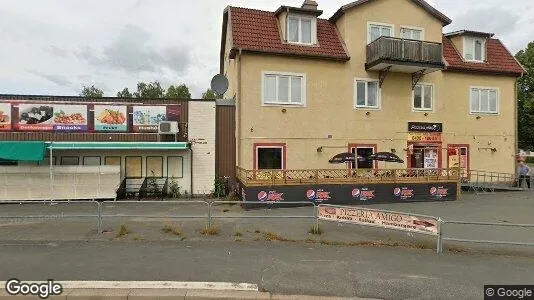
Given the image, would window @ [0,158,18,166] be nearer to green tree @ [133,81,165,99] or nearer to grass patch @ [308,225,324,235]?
grass patch @ [308,225,324,235]

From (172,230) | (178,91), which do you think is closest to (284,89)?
(172,230)

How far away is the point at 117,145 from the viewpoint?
14391 millimetres

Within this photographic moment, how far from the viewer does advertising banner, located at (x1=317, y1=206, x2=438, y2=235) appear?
780 centimetres

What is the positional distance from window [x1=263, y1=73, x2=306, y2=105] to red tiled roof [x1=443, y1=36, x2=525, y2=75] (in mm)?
8182

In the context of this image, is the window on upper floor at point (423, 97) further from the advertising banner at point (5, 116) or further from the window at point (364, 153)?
the advertising banner at point (5, 116)

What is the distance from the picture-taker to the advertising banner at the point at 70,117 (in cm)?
1527

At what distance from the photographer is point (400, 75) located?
18062 mm

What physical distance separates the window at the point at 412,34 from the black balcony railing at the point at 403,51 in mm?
1338

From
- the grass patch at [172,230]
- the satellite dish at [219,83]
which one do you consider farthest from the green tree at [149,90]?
the grass patch at [172,230]

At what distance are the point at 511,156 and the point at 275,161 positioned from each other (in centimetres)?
1371

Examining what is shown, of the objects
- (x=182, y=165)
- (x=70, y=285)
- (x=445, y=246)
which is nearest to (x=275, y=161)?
(x=182, y=165)

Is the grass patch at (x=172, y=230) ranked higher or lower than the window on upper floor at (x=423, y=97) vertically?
lower

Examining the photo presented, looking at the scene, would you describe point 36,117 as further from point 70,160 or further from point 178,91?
point 178,91

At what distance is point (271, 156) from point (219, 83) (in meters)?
4.73
